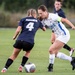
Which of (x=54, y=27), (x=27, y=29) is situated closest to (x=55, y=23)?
(x=54, y=27)

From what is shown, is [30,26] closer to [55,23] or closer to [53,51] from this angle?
[55,23]

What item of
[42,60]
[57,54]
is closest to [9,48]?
[42,60]

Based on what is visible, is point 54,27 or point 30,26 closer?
point 30,26

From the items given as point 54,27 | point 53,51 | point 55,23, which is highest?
point 55,23

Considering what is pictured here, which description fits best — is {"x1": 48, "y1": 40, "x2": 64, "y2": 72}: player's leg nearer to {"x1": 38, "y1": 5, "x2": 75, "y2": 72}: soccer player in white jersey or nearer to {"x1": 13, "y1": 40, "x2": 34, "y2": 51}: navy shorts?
{"x1": 38, "y1": 5, "x2": 75, "y2": 72}: soccer player in white jersey

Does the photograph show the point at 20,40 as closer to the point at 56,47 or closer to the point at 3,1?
the point at 56,47

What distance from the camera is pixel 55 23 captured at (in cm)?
1376

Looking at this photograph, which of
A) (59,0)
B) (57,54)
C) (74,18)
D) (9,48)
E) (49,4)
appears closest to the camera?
(57,54)

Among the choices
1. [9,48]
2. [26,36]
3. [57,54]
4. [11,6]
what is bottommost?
[11,6]

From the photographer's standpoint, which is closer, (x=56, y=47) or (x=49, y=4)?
(x=56, y=47)

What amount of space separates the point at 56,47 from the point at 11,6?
160 feet

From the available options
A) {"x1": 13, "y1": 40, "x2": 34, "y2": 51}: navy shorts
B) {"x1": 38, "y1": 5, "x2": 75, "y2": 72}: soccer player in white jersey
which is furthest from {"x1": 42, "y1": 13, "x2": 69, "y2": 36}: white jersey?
{"x1": 13, "y1": 40, "x2": 34, "y2": 51}: navy shorts

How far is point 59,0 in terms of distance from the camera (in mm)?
16422

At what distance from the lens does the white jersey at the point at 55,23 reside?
13.6m
